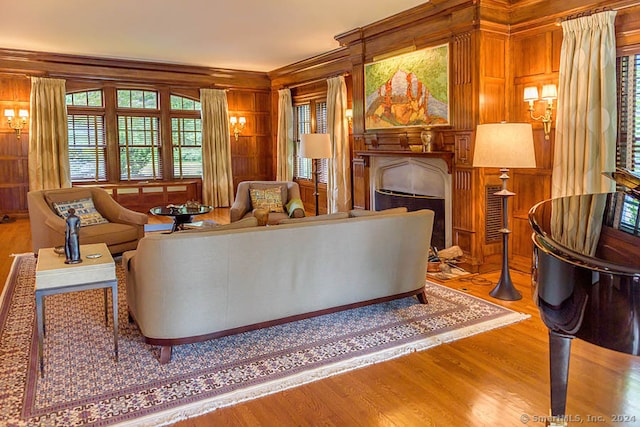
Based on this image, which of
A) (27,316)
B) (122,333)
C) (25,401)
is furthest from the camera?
(27,316)

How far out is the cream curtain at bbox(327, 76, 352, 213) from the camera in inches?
327

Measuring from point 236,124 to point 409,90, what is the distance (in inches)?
215

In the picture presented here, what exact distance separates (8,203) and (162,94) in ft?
11.4

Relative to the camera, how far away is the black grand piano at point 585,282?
73.5 inches

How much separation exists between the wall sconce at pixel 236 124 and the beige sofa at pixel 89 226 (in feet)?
16.0

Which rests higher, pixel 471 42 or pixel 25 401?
pixel 471 42

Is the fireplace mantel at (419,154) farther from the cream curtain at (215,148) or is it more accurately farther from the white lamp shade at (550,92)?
the cream curtain at (215,148)

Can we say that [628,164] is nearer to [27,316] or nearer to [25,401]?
[25,401]

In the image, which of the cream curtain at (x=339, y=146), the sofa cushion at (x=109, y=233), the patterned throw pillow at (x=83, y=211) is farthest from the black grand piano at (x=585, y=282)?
the cream curtain at (x=339, y=146)

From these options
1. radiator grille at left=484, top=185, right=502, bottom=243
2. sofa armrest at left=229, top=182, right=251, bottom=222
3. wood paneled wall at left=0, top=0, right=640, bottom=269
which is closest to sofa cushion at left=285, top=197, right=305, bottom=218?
sofa armrest at left=229, top=182, right=251, bottom=222

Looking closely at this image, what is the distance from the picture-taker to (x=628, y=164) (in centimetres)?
447

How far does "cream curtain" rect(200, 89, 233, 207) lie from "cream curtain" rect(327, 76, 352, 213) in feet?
9.77

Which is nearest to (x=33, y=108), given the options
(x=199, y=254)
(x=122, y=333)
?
(x=122, y=333)

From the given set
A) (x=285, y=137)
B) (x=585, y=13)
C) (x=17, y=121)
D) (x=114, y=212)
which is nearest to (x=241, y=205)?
(x=114, y=212)
